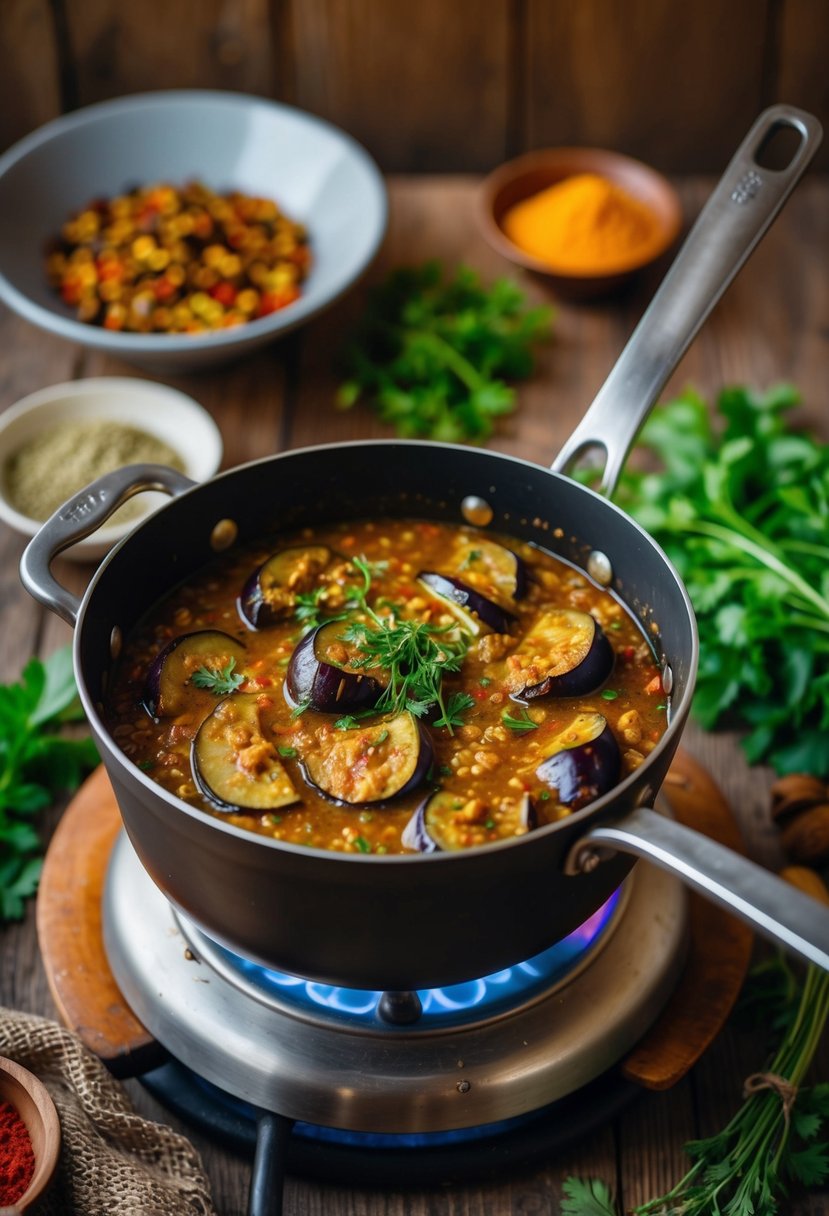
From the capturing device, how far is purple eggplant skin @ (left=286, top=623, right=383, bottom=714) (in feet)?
6.42

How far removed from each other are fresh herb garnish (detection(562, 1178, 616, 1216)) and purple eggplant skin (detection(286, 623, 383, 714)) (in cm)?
80

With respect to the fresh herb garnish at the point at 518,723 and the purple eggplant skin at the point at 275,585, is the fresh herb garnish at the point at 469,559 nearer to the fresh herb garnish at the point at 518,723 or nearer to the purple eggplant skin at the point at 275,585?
the purple eggplant skin at the point at 275,585

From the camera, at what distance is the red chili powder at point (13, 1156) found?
Result: 172 cm

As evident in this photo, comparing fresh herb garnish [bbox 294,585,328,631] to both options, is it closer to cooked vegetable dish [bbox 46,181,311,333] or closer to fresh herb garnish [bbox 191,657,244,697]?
fresh herb garnish [bbox 191,657,244,697]

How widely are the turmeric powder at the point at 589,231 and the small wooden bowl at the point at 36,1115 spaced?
254 cm

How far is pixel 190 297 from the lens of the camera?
3.37 m

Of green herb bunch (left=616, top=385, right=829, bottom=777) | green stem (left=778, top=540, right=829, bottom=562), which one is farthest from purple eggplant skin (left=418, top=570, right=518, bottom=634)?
green stem (left=778, top=540, right=829, bottom=562)

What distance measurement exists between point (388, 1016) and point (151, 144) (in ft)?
9.15

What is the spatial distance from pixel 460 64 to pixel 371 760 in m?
2.91

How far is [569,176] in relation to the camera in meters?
3.84

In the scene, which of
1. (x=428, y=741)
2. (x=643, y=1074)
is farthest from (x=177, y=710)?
(x=643, y=1074)

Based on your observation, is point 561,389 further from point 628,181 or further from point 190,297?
point 190,297

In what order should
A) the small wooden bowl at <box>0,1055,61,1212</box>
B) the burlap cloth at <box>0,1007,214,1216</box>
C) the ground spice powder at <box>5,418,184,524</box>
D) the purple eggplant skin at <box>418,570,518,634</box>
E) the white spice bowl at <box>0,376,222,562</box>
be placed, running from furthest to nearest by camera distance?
the white spice bowl at <box>0,376,222,562</box>, the ground spice powder at <box>5,418,184,524</box>, the purple eggplant skin at <box>418,570,518,634</box>, the burlap cloth at <box>0,1007,214,1216</box>, the small wooden bowl at <box>0,1055,61,1212</box>

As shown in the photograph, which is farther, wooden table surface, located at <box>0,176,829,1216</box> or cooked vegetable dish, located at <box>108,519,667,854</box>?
wooden table surface, located at <box>0,176,829,1216</box>
